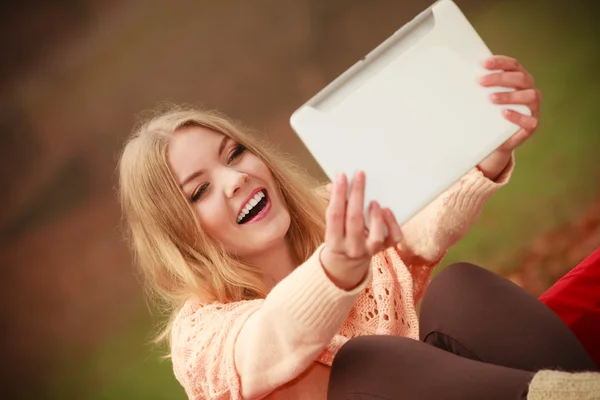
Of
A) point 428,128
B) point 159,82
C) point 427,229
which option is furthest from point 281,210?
point 159,82

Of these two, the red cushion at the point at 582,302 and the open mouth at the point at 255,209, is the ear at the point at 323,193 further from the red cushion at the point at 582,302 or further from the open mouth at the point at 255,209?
the red cushion at the point at 582,302

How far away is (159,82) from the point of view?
1.64 m

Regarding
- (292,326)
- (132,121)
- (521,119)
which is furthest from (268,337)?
(132,121)

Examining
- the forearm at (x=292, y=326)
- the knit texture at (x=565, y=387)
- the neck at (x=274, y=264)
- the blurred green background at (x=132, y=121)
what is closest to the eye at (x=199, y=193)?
the neck at (x=274, y=264)

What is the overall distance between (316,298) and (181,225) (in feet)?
1.11

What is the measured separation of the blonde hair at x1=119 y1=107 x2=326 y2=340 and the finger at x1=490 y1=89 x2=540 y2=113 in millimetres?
412

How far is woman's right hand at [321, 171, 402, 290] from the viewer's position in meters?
0.68

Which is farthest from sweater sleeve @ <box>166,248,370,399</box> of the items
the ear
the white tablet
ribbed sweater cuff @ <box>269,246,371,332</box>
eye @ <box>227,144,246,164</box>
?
the ear

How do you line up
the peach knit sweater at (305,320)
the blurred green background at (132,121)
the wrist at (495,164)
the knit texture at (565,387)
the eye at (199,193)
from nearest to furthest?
the knit texture at (565,387) < the peach knit sweater at (305,320) < the wrist at (495,164) < the eye at (199,193) < the blurred green background at (132,121)

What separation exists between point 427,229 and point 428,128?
0.27 m

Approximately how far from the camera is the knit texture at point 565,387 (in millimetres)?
613

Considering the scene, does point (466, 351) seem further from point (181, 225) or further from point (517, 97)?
point (181, 225)

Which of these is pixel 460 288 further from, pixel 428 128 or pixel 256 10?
pixel 256 10

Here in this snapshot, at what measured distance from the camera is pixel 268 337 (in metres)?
0.74
